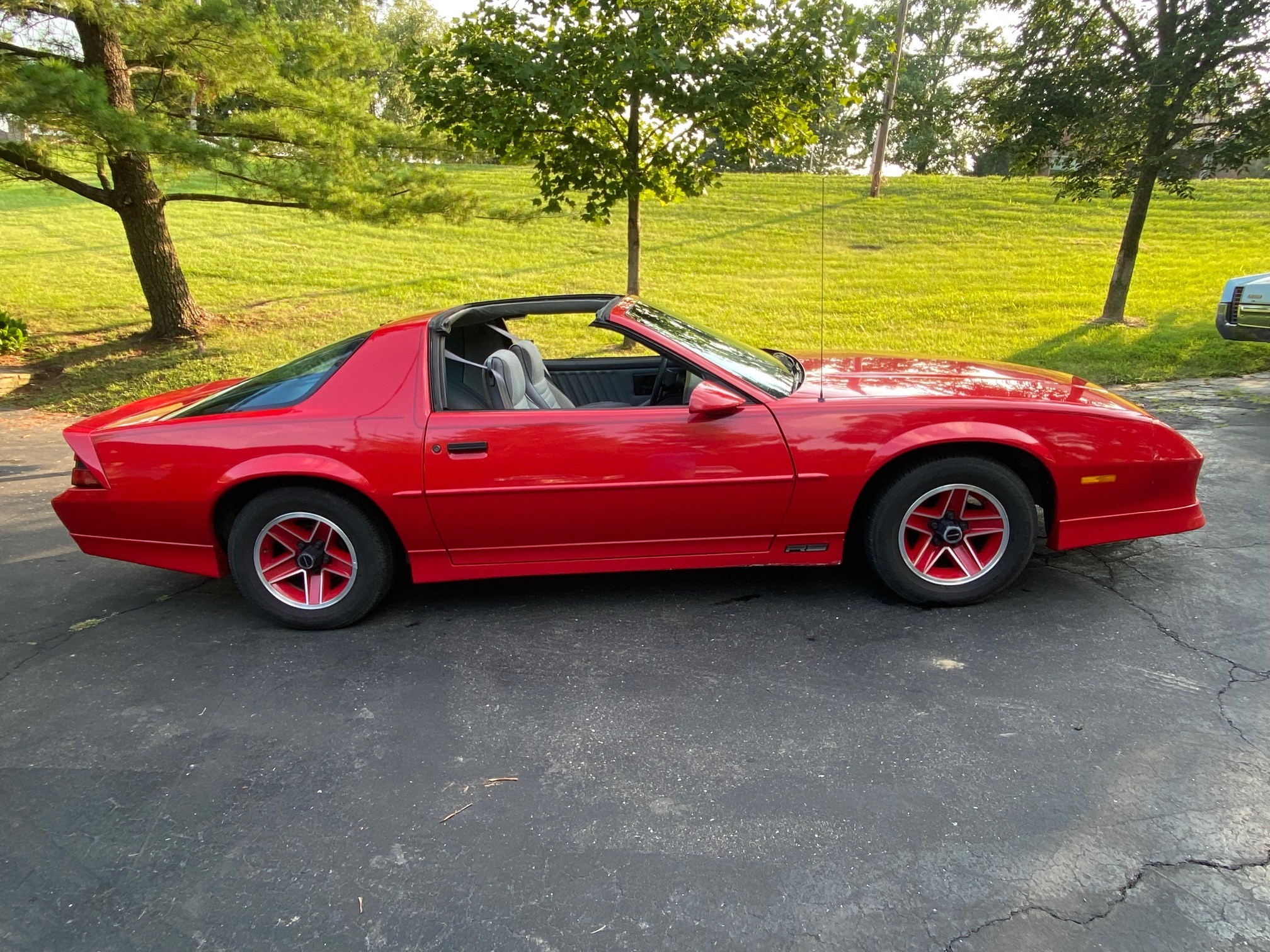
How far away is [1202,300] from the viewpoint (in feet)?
41.4

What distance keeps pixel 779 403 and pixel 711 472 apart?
1.38 feet

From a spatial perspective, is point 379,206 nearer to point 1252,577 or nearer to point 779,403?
point 779,403

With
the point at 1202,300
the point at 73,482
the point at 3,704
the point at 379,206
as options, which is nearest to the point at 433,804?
the point at 3,704

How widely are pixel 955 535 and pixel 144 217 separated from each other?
10.3 metres

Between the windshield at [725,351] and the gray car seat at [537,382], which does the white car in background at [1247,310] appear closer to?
the windshield at [725,351]

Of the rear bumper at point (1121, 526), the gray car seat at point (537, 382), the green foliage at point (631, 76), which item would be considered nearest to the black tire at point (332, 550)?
the gray car seat at point (537, 382)

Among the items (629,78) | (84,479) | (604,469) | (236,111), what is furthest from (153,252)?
(604,469)

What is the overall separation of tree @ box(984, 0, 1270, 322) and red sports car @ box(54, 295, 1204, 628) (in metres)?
7.67

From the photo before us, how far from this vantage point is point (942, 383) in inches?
150

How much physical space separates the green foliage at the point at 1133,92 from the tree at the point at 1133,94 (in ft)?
0.04

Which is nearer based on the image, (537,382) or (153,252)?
(537,382)

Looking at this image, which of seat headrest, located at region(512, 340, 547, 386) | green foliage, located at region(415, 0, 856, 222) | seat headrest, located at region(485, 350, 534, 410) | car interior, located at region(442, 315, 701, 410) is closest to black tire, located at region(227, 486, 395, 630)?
car interior, located at region(442, 315, 701, 410)

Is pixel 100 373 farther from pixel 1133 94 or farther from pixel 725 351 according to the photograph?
pixel 1133 94

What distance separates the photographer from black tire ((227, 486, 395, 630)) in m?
3.56
